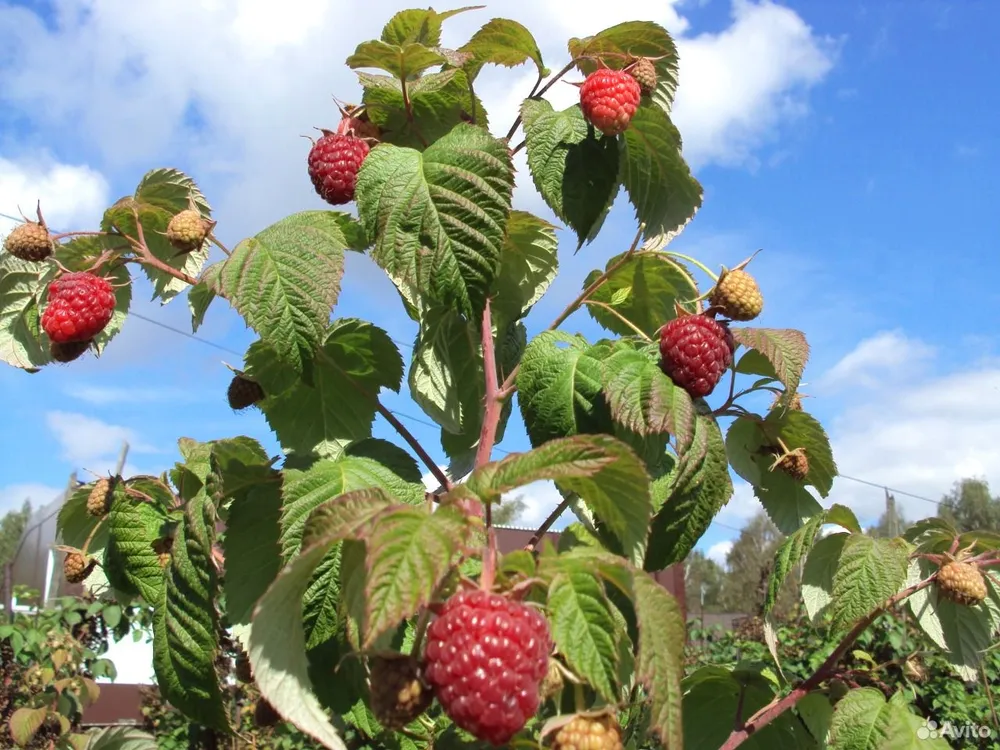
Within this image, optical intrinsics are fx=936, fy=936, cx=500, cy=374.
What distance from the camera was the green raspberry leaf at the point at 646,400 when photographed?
86cm

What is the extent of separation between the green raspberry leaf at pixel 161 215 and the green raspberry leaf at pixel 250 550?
36cm

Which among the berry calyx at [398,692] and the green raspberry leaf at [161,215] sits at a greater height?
the green raspberry leaf at [161,215]

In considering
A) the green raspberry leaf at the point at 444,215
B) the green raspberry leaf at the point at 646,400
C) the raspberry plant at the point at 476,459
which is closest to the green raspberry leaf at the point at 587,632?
the raspberry plant at the point at 476,459

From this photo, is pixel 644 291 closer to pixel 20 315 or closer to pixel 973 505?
pixel 20 315

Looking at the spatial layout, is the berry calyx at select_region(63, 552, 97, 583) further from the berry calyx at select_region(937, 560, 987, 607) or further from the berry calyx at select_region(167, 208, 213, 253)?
the berry calyx at select_region(937, 560, 987, 607)

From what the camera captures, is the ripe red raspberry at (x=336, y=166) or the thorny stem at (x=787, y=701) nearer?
the ripe red raspberry at (x=336, y=166)

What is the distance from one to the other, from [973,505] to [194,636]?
26.2 meters

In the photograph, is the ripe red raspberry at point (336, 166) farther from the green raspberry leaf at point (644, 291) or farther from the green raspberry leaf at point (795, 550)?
the green raspberry leaf at point (795, 550)

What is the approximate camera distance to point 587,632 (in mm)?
642

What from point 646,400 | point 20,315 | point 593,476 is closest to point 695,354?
point 646,400

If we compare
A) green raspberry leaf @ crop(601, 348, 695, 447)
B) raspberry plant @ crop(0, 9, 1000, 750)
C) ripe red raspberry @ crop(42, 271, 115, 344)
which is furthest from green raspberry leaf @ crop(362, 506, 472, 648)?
ripe red raspberry @ crop(42, 271, 115, 344)

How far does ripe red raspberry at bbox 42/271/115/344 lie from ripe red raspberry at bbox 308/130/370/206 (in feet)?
0.89

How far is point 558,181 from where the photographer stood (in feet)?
3.32

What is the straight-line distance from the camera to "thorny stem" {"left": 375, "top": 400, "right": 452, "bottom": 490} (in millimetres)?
1042
